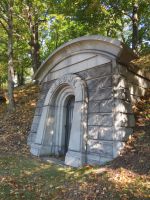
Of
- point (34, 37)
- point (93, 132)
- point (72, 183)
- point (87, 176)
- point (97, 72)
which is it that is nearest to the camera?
point (72, 183)

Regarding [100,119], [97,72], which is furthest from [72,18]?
[100,119]

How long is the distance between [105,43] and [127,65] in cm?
104

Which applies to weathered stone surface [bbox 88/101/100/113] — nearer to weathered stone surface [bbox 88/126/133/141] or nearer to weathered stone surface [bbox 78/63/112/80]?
weathered stone surface [bbox 88/126/133/141]

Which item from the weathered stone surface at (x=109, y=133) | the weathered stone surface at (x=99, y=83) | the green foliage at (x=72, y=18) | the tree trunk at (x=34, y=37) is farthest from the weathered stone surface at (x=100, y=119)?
the tree trunk at (x=34, y=37)

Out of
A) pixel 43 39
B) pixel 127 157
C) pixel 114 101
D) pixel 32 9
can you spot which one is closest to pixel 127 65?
pixel 114 101

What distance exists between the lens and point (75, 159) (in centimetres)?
745

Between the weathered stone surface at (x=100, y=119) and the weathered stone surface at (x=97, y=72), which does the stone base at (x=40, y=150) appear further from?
the weathered stone surface at (x=97, y=72)

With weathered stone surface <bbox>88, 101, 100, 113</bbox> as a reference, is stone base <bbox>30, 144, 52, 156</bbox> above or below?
below

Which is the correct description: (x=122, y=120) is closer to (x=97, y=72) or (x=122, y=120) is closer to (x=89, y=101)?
(x=89, y=101)

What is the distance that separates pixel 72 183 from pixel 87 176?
0.43 meters

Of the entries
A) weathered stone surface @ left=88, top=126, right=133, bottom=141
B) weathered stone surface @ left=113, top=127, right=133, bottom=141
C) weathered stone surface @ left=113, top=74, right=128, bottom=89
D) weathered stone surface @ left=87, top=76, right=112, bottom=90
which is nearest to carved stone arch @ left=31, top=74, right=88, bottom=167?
weathered stone surface @ left=87, top=76, right=112, bottom=90

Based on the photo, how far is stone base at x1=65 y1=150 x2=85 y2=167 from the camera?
728 cm

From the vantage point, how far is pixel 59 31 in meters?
18.7

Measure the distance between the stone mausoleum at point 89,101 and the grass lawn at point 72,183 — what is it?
81 centimetres
